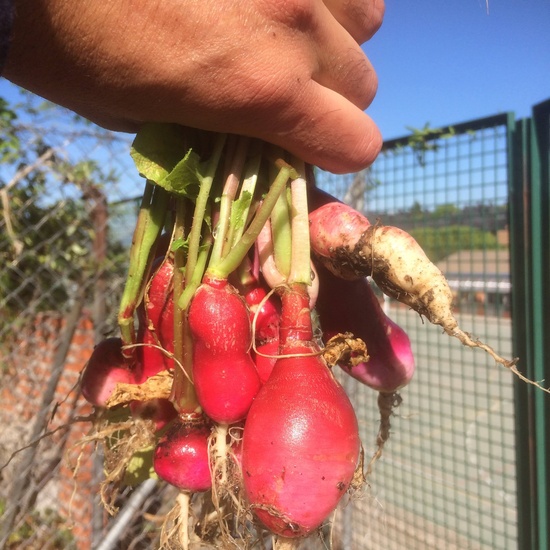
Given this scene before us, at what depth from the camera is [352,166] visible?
78cm

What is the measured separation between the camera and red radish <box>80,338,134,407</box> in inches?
33.7

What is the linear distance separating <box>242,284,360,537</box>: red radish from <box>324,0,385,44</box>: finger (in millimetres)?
527

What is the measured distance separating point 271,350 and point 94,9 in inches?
20.0

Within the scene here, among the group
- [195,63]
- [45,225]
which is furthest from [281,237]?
[45,225]

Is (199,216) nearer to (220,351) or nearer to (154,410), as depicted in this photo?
(220,351)

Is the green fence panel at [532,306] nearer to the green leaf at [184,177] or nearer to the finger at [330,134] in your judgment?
the finger at [330,134]

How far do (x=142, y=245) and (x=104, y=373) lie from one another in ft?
0.88

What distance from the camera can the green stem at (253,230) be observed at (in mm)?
651

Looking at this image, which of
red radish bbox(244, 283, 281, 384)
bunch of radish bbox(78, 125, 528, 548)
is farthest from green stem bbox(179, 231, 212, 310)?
red radish bbox(244, 283, 281, 384)

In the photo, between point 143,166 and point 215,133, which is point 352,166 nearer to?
point 215,133

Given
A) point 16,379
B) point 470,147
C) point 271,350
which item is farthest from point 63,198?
point 271,350

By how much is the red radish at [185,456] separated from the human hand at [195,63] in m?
0.45

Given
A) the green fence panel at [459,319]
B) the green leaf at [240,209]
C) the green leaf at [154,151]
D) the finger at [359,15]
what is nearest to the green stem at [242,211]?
the green leaf at [240,209]

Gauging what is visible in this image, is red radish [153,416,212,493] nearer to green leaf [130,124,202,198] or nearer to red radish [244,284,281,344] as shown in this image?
red radish [244,284,281,344]
